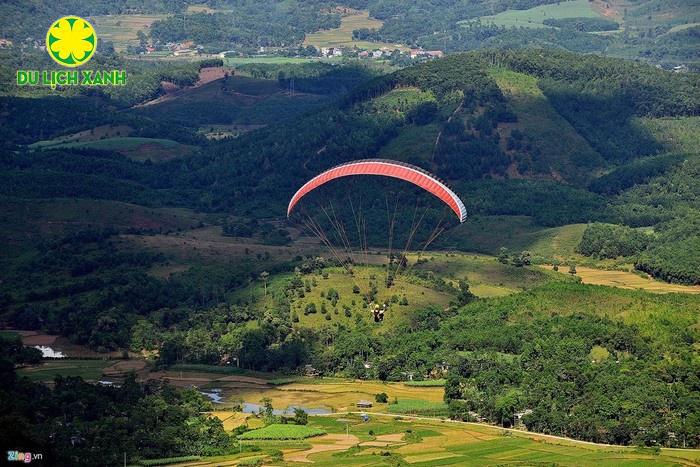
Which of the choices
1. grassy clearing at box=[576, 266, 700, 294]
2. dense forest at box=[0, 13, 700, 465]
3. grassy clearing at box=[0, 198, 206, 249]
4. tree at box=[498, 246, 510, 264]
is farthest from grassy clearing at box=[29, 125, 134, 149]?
grassy clearing at box=[576, 266, 700, 294]

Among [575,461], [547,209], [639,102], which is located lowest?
[575,461]

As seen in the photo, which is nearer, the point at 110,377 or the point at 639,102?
the point at 110,377

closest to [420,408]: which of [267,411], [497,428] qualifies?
[497,428]

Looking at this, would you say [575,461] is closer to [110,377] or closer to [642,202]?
[110,377]

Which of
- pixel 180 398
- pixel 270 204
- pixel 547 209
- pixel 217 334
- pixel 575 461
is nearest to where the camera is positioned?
pixel 575 461

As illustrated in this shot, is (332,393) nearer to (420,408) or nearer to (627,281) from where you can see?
(420,408)

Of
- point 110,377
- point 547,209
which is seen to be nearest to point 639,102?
point 547,209

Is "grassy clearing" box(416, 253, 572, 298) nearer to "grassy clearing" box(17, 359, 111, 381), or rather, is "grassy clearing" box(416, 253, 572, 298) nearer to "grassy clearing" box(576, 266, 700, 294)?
"grassy clearing" box(576, 266, 700, 294)

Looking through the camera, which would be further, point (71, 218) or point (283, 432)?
point (71, 218)
